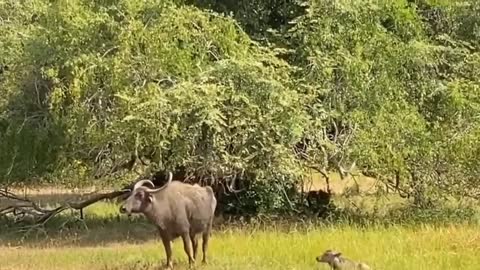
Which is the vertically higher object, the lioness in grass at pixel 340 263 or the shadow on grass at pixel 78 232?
the lioness in grass at pixel 340 263

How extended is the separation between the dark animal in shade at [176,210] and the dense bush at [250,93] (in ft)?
9.36

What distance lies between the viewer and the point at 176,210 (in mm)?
14016

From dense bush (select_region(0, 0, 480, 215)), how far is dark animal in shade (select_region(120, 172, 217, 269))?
285cm

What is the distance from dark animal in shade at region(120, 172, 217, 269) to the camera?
13.7 metres

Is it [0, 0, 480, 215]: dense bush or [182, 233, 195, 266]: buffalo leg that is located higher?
[0, 0, 480, 215]: dense bush

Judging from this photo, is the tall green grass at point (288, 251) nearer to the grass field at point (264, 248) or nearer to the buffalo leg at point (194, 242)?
the grass field at point (264, 248)

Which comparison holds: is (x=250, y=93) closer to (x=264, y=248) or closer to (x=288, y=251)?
(x=264, y=248)

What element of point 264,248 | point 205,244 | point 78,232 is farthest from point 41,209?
point 205,244

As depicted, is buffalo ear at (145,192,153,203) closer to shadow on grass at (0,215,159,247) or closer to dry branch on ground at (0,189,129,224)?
shadow on grass at (0,215,159,247)

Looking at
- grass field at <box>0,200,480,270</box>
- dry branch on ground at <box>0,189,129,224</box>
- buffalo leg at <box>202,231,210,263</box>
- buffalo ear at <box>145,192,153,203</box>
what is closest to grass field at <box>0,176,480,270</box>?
grass field at <box>0,200,480,270</box>

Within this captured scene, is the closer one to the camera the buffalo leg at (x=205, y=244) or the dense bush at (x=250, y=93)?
the buffalo leg at (x=205, y=244)

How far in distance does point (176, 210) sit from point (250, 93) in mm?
4464

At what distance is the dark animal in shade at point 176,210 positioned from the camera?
13727mm

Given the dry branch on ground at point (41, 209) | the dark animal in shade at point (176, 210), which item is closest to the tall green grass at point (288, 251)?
the dark animal in shade at point (176, 210)
